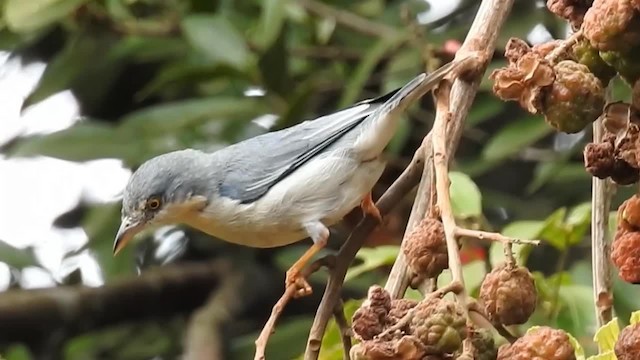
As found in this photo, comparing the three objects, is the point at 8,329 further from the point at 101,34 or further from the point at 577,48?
the point at 577,48

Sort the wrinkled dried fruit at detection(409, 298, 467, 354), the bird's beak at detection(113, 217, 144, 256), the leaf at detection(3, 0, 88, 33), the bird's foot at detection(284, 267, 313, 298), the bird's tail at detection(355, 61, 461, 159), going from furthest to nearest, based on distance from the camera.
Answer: the leaf at detection(3, 0, 88, 33)
the bird's beak at detection(113, 217, 144, 256)
the bird's tail at detection(355, 61, 461, 159)
the bird's foot at detection(284, 267, 313, 298)
the wrinkled dried fruit at detection(409, 298, 467, 354)

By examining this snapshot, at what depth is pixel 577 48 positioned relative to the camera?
789mm

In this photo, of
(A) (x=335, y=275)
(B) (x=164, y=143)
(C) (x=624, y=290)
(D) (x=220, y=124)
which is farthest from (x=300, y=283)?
(D) (x=220, y=124)

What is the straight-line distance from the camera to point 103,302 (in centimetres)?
209

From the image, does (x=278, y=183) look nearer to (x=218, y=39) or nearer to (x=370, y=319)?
(x=218, y=39)

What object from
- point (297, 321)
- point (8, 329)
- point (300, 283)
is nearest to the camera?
point (300, 283)

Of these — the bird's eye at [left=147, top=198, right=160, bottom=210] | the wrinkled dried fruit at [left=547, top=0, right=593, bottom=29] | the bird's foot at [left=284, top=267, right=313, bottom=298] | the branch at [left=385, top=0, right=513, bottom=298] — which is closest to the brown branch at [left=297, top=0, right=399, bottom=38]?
the bird's eye at [left=147, top=198, right=160, bottom=210]

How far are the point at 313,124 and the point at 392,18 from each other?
69 centimetres

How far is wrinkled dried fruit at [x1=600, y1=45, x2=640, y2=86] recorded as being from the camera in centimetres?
76

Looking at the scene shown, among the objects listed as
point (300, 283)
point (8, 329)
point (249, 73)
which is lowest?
point (8, 329)

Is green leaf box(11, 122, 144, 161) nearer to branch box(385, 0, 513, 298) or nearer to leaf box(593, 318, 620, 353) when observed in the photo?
branch box(385, 0, 513, 298)

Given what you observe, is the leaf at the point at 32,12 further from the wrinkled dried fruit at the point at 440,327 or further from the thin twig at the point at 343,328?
the wrinkled dried fruit at the point at 440,327

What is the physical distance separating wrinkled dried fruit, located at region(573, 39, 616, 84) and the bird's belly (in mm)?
485

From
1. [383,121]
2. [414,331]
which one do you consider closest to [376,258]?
[383,121]
